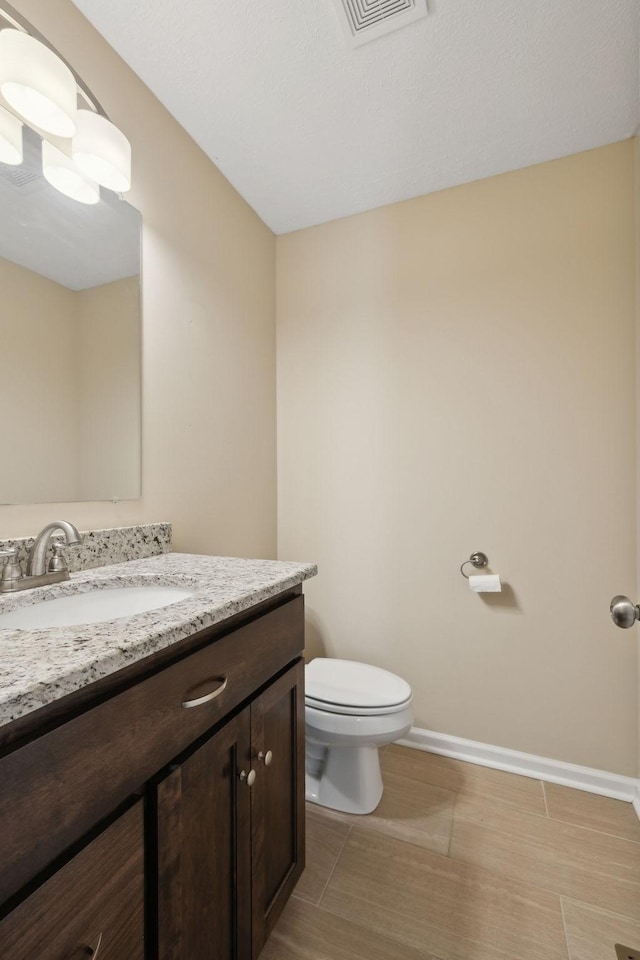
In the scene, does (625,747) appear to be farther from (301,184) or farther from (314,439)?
(301,184)

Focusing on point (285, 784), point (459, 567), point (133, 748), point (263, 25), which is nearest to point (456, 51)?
point (263, 25)

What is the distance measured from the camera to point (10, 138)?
0.97m

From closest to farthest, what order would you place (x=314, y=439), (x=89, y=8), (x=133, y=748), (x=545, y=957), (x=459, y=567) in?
(x=133, y=748), (x=545, y=957), (x=89, y=8), (x=459, y=567), (x=314, y=439)

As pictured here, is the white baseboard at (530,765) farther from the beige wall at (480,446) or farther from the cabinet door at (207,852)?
the cabinet door at (207,852)

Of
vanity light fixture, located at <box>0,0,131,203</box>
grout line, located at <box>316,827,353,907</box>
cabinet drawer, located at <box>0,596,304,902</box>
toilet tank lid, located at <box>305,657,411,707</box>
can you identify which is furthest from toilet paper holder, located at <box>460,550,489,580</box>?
vanity light fixture, located at <box>0,0,131,203</box>

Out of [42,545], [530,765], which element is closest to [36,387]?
[42,545]

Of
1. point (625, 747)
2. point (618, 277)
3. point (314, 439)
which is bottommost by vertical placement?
point (625, 747)

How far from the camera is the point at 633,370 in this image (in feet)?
4.99

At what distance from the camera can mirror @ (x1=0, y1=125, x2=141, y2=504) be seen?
3.29ft

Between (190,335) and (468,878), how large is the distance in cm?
196

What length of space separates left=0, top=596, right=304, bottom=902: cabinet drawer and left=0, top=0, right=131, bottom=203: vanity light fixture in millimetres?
1233

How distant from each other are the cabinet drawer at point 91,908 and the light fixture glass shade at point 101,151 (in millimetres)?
1444

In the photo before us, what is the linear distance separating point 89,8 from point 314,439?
1559 millimetres

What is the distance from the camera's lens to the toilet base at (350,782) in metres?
1.44
